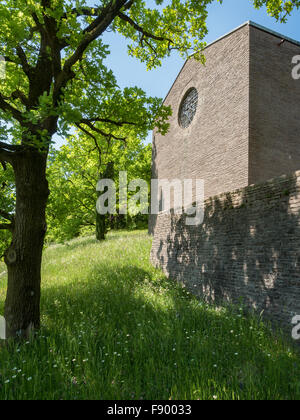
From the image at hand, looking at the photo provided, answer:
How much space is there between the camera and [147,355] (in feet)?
13.6

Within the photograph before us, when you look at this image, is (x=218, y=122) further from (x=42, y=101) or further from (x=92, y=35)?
(x=42, y=101)

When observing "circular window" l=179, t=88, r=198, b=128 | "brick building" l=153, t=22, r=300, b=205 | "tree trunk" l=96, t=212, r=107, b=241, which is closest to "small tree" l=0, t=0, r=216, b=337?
"brick building" l=153, t=22, r=300, b=205

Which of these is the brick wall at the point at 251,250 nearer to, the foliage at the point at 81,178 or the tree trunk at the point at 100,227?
the foliage at the point at 81,178

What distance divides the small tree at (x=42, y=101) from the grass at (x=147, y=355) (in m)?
Answer: 1.13

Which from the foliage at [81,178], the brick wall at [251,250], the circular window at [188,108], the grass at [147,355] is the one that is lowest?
the grass at [147,355]

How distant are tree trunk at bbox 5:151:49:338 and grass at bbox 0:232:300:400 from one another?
451mm

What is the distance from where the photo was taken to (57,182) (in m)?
13.9

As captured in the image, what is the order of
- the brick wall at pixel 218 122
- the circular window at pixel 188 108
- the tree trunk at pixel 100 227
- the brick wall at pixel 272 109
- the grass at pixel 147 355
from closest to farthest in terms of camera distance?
the grass at pixel 147 355 < the brick wall at pixel 272 109 < the brick wall at pixel 218 122 < the circular window at pixel 188 108 < the tree trunk at pixel 100 227

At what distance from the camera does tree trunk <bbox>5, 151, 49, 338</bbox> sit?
196 inches

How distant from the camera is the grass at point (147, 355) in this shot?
10.8 ft

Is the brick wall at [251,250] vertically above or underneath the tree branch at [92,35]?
underneath

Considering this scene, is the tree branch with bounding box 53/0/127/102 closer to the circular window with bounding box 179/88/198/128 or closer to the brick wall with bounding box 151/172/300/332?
the brick wall with bounding box 151/172/300/332

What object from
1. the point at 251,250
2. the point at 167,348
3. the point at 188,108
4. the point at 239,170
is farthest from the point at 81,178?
the point at 167,348

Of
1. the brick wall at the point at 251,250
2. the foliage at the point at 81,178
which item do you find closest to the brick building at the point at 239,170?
the brick wall at the point at 251,250
